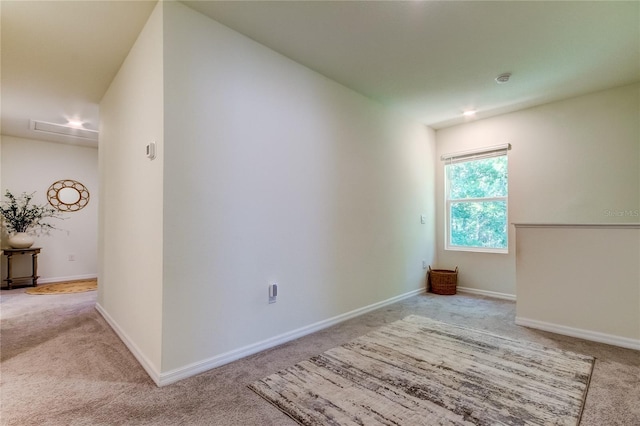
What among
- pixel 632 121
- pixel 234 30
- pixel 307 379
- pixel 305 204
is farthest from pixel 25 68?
pixel 632 121

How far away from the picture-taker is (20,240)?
4.93 m

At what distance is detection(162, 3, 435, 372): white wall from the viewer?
6.82 ft

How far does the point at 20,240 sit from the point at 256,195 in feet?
16.2

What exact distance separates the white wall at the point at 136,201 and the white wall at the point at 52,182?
303cm

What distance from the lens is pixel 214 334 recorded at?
7.25 feet

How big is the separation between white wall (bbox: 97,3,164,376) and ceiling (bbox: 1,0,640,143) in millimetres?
320

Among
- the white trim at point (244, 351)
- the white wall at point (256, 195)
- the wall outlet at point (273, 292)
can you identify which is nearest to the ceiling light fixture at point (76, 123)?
the white wall at point (256, 195)

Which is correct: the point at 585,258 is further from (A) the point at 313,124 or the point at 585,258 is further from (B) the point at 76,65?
(B) the point at 76,65

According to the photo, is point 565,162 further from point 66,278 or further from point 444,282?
point 66,278

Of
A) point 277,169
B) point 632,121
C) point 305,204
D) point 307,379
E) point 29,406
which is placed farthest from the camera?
point 632,121

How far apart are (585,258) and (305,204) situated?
255 centimetres

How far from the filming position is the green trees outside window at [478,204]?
4262 millimetres

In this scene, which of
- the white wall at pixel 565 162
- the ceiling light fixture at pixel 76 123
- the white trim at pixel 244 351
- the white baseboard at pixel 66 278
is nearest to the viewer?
the white trim at pixel 244 351

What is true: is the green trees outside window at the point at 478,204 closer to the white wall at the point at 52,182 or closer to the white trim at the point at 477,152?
the white trim at the point at 477,152
